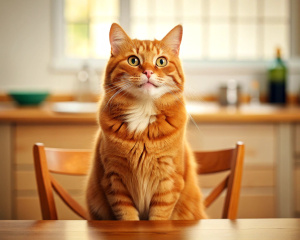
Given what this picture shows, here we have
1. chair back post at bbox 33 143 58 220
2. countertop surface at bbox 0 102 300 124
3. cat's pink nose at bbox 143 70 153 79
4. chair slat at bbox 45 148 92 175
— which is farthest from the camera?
countertop surface at bbox 0 102 300 124

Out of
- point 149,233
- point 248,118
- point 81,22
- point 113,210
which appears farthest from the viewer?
point 81,22

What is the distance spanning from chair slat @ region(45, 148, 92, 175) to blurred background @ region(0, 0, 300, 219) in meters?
0.80

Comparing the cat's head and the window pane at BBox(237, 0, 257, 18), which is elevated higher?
the window pane at BBox(237, 0, 257, 18)

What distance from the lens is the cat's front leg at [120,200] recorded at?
3.42ft

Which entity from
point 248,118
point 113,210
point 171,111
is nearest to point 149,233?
point 113,210

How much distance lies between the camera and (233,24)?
308cm

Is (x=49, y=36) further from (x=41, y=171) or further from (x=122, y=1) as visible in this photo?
(x=41, y=171)

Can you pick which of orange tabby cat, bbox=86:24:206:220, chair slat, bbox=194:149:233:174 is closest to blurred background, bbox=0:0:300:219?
chair slat, bbox=194:149:233:174

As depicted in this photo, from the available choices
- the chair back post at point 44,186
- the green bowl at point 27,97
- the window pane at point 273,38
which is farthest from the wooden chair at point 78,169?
the window pane at point 273,38

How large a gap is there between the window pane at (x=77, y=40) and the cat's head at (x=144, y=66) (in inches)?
77.6

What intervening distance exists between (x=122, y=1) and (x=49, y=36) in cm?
53

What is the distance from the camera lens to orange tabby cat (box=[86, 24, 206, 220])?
1.03 m

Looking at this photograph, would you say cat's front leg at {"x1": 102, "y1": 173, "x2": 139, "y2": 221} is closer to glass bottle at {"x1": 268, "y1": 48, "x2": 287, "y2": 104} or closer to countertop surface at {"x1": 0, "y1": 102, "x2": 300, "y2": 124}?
countertop surface at {"x1": 0, "y1": 102, "x2": 300, "y2": 124}

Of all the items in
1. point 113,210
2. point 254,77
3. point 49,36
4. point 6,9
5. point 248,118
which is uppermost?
point 6,9
